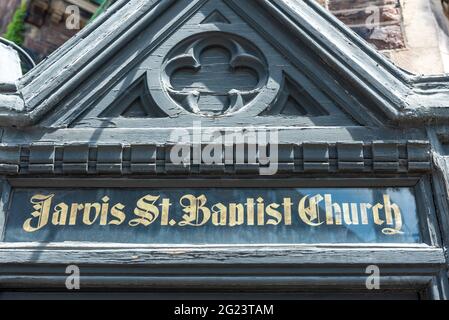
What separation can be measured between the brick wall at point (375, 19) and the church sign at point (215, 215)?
1.55 meters

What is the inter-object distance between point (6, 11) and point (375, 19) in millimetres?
5362

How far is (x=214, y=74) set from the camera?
15.7 ft

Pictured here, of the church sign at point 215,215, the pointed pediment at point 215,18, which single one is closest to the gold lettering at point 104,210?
the church sign at point 215,215

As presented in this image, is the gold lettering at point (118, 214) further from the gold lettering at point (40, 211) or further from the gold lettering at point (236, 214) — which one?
the gold lettering at point (236, 214)

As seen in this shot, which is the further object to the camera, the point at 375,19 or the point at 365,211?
the point at 375,19

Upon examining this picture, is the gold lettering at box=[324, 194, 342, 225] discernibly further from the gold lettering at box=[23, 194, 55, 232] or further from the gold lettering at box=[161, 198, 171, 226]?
the gold lettering at box=[23, 194, 55, 232]

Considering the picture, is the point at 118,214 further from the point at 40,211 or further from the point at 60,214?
the point at 40,211

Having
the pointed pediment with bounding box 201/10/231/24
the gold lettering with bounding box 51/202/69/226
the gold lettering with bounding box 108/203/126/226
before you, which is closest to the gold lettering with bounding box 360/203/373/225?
the gold lettering with bounding box 108/203/126/226

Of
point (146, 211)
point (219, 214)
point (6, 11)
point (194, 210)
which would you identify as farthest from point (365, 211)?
point (6, 11)

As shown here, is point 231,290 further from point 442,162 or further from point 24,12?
point 24,12

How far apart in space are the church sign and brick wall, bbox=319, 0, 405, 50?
1.55 metres

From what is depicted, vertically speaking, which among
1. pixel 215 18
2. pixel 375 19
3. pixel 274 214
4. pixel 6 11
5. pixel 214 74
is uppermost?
pixel 6 11

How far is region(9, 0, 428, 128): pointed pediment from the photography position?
4.54m

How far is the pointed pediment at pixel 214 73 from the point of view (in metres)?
4.54
